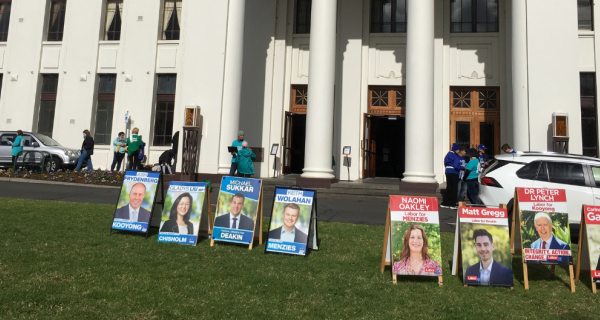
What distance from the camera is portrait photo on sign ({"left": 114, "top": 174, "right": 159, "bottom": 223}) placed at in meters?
6.43

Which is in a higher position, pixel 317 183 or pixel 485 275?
pixel 317 183

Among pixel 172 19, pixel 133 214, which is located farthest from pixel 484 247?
pixel 172 19

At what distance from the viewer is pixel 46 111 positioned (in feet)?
61.9

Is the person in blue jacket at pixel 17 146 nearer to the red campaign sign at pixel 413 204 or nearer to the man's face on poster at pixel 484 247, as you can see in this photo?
the red campaign sign at pixel 413 204

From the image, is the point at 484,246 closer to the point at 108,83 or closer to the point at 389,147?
the point at 389,147

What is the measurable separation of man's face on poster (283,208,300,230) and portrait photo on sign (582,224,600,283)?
3524mm

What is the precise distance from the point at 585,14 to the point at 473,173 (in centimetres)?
976

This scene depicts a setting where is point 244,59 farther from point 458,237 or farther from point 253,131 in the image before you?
point 458,237

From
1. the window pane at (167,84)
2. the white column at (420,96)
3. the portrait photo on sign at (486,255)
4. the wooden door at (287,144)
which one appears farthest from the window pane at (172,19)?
the portrait photo on sign at (486,255)

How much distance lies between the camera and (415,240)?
A: 15.6 feet

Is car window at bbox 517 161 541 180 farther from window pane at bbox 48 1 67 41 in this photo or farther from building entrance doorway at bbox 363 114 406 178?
window pane at bbox 48 1 67 41

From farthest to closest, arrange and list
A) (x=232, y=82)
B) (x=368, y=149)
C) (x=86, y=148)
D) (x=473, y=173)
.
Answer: (x=368, y=149)
(x=86, y=148)
(x=232, y=82)
(x=473, y=173)

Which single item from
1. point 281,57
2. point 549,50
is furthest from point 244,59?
point 549,50

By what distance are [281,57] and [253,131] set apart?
354 cm
